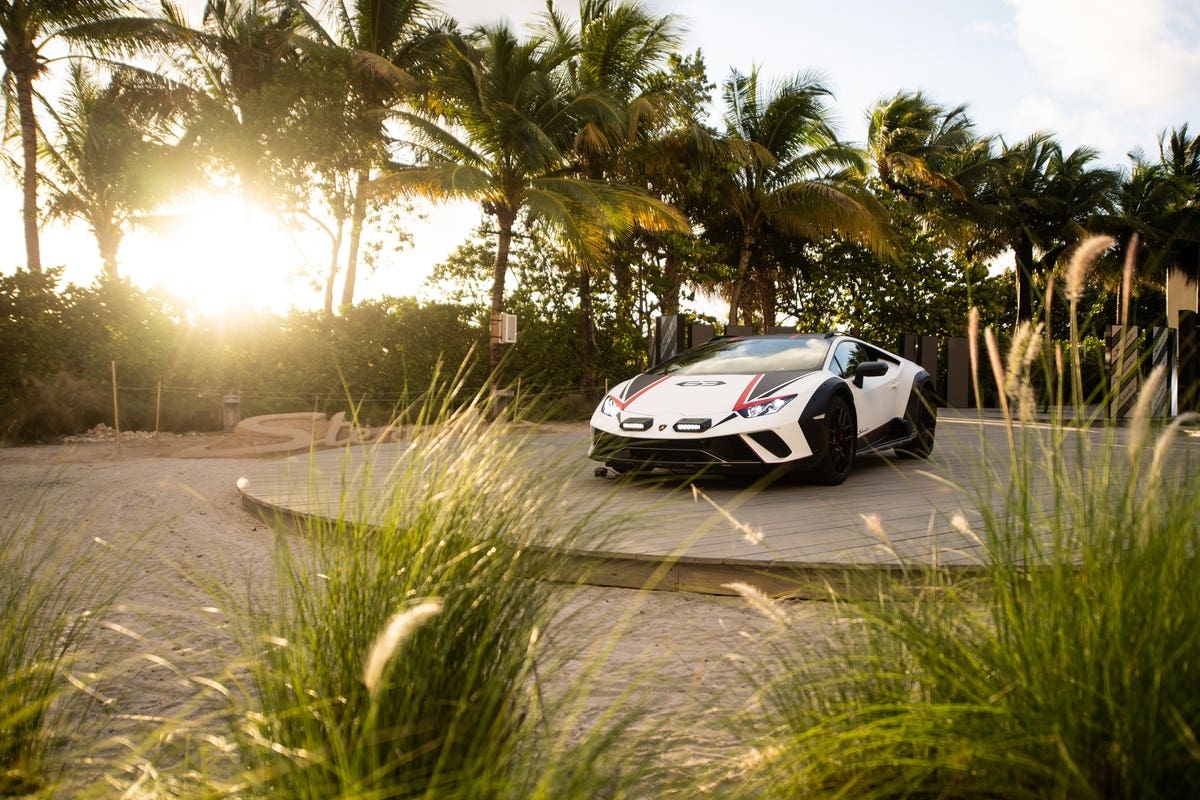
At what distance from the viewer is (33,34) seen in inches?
722

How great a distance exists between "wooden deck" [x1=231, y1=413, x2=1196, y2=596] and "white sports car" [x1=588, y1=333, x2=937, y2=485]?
29cm

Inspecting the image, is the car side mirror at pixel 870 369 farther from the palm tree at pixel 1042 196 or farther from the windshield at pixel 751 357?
the palm tree at pixel 1042 196

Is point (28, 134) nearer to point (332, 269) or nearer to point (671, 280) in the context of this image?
point (332, 269)

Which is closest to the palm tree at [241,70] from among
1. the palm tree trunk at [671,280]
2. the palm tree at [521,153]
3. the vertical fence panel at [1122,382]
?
the palm tree at [521,153]

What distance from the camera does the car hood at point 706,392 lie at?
20.3ft

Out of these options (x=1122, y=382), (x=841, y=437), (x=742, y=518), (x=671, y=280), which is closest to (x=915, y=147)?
(x=671, y=280)

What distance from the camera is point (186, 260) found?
1764 cm

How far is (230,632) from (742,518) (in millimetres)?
3098

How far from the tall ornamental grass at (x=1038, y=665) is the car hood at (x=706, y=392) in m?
4.15

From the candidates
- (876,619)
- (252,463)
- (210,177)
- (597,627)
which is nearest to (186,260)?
(210,177)

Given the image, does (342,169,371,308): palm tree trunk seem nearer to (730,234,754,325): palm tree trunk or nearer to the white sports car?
(730,234,754,325): palm tree trunk

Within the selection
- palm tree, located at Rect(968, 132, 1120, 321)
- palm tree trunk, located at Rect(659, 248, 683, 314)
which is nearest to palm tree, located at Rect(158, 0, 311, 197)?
palm tree trunk, located at Rect(659, 248, 683, 314)

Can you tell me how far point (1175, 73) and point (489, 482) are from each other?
4.77m

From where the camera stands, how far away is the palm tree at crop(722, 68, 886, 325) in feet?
68.2
